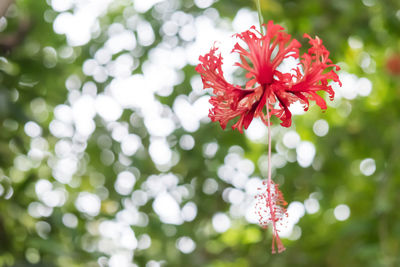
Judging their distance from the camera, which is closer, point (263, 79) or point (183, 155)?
point (263, 79)

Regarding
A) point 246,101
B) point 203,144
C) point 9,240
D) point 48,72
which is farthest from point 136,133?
point 246,101

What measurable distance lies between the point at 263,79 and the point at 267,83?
17mm

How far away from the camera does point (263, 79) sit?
1.27 m

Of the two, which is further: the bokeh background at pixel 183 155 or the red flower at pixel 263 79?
the bokeh background at pixel 183 155

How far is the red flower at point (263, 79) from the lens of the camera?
3.98 ft

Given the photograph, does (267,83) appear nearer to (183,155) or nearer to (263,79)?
(263,79)

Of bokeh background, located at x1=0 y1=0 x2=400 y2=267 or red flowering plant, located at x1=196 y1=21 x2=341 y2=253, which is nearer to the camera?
red flowering plant, located at x1=196 y1=21 x2=341 y2=253

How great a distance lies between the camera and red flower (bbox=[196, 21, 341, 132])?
3.98ft

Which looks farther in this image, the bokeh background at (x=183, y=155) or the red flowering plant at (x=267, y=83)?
the bokeh background at (x=183, y=155)

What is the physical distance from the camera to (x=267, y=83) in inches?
50.4

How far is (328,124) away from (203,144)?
3.25 feet

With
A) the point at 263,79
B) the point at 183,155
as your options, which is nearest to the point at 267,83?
the point at 263,79

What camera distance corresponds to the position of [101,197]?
3.78 m

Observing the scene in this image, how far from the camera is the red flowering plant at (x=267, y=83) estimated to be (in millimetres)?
1214
